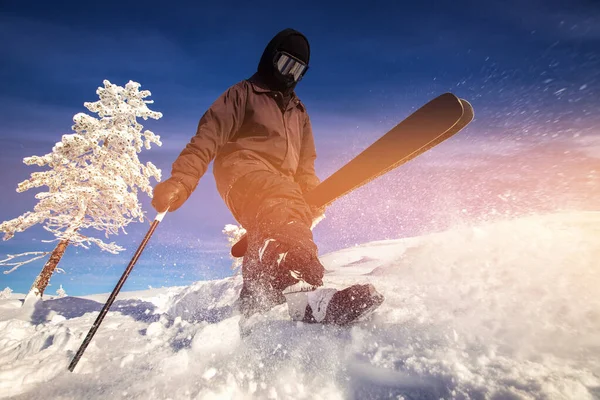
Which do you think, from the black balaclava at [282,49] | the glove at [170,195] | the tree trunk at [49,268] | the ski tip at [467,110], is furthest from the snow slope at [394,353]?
the tree trunk at [49,268]

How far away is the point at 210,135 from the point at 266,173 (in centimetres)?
79

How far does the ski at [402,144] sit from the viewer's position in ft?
7.75

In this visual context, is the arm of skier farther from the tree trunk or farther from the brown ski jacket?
the tree trunk

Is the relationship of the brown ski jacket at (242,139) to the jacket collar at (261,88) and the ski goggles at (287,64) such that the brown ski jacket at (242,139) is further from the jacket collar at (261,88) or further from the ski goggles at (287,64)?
the ski goggles at (287,64)

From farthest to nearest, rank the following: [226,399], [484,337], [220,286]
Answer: [220,286]
[484,337]
[226,399]

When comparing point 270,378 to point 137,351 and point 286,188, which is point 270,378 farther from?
point 286,188

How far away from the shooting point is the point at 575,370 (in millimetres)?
971

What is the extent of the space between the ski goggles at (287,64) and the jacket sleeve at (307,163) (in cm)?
87

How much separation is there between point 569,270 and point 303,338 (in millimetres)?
2019

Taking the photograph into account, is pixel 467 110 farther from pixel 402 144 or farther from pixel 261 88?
pixel 261 88

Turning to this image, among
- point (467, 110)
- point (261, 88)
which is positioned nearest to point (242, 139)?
point (261, 88)

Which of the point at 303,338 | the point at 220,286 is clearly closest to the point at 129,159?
the point at 220,286

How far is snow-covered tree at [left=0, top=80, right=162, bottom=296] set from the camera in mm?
10680

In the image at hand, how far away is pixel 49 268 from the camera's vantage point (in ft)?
35.8
